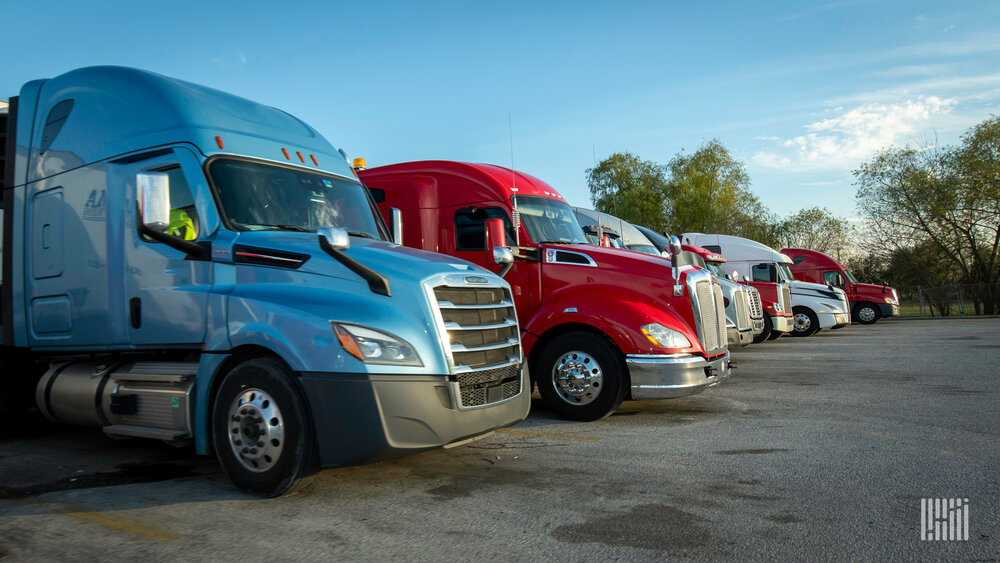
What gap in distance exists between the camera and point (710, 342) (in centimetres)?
809

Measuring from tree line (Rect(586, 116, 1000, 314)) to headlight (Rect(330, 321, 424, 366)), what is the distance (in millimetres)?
33983

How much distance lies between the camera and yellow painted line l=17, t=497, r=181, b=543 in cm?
411

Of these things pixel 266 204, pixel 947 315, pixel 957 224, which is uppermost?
pixel 957 224

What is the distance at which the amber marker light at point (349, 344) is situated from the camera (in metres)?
Result: 4.44

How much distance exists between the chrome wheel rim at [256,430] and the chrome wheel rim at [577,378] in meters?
3.69

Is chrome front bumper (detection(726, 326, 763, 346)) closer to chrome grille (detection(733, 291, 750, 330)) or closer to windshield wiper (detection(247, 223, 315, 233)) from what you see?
chrome grille (detection(733, 291, 750, 330))

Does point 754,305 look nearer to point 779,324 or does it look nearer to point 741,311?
point 741,311

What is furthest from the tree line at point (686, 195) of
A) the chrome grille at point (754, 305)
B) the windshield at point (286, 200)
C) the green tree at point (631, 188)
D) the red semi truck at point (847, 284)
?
the windshield at point (286, 200)

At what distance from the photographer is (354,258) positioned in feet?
16.1

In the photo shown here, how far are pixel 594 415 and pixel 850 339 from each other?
16061 mm

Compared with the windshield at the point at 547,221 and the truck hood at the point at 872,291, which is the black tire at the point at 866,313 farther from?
the windshield at the point at 547,221

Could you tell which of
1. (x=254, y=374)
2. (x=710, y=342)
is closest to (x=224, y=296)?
Answer: (x=254, y=374)

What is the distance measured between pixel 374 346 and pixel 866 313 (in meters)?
29.4

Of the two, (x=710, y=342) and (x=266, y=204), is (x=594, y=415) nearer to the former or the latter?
(x=710, y=342)
